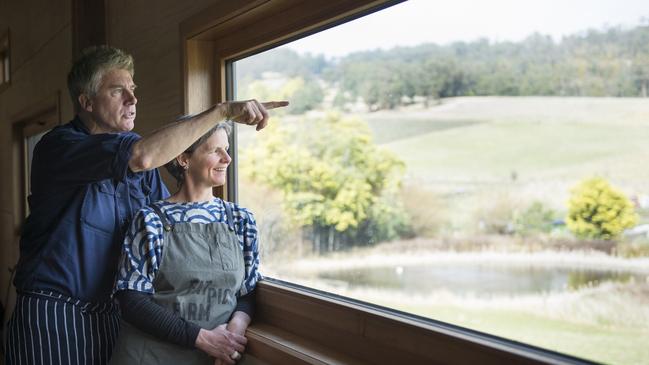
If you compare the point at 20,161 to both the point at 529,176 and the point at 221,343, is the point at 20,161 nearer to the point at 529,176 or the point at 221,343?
the point at 221,343

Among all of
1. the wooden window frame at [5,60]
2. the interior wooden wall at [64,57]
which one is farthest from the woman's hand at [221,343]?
the wooden window frame at [5,60]

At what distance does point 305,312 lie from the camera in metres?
1.63

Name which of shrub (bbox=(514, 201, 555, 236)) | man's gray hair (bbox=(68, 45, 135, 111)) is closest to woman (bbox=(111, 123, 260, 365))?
man's gray hair (bbox=(68, 45, 135, 111))

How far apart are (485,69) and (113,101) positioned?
3.09 feet

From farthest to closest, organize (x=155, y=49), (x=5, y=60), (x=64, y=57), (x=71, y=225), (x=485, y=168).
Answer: (x=5, y=60)
(x=64, y=57)
(x=155, y=49)
(x=71, y=225)
(x=485, y=168)

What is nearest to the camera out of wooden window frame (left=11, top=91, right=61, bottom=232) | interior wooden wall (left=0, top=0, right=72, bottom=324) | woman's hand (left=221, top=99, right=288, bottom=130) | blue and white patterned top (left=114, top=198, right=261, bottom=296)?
woman's hand (left=221, top=99, right=288, bottom=130)

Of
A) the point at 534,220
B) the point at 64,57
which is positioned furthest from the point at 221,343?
the point at 64,57

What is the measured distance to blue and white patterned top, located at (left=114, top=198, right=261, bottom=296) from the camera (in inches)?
57.0

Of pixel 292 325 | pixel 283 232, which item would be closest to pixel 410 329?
pixel 292 325

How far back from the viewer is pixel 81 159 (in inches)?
56.6

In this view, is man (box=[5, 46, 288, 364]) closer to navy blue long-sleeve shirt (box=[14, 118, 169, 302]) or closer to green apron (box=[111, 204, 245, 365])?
navy blue long-sleeve shirt (box=[14, 118, 169, 302])

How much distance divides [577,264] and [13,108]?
456 cm

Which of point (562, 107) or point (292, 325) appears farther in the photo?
point (292, 325)

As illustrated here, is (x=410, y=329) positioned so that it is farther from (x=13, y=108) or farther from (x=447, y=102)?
(x=13, y=108)
